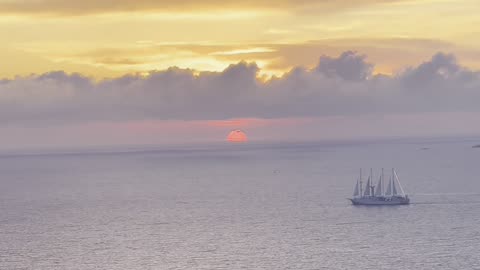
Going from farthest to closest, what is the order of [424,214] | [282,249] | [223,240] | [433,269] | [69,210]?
[69,210]
[424,214]
[223,240]
[282,249]
[433,269]

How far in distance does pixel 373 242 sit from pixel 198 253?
95.9 feet

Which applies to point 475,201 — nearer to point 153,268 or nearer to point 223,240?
point 223,240

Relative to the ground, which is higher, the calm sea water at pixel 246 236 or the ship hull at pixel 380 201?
the ship hull at pixel 380 201

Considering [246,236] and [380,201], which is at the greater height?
[380,201]

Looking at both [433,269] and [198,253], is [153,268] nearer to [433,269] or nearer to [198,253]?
[198,253]

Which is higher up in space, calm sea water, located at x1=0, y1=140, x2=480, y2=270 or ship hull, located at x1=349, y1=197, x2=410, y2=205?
ship hull, located at x1=349, y1=197, x2=410, y2=205

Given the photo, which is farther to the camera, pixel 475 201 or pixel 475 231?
pixel 475 201

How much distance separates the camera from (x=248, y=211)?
179375mm

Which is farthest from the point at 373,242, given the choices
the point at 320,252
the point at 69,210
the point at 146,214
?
the point at 69,210

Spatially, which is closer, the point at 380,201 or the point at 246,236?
the point at 246,236

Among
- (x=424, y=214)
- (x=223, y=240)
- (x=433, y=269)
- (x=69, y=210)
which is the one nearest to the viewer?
(x=433, y=269)

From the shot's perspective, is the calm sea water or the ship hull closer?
the calm sea water

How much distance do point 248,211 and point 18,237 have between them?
176ft

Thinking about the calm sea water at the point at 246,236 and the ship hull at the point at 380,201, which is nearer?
the calm sea water at the point at 246,236
